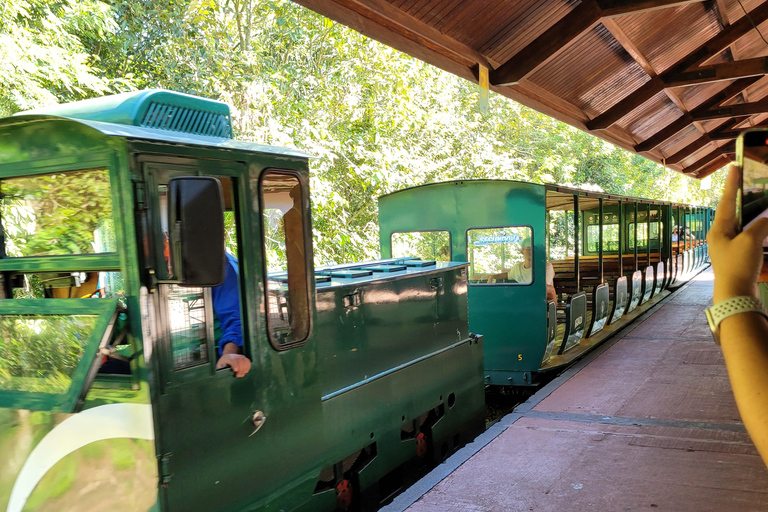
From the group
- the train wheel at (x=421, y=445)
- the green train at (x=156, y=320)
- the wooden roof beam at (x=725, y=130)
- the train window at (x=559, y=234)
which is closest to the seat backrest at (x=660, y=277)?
the train window at (x=559, y=234)

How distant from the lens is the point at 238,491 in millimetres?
3113

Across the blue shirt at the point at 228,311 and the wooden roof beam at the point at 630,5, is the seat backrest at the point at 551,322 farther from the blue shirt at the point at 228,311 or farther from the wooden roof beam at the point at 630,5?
the blue shirt at the point at 228,311

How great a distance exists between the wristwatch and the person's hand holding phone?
1cm

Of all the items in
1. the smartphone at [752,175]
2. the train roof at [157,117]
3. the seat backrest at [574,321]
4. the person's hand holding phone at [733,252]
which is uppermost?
the train roof at [157,117]

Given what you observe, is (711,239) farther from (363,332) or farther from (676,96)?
(676,96)

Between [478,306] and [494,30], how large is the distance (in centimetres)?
329

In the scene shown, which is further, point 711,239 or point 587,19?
point 587,19

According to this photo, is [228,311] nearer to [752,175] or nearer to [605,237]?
[752,175]

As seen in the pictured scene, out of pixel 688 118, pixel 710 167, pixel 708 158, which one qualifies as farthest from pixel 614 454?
pixel 710 167

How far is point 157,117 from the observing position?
10.0ft

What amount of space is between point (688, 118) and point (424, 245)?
8.34 m

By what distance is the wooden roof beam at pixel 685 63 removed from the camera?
897 centimetres

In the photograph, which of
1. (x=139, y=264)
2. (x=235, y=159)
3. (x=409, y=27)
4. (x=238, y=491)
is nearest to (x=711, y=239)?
(x=139, y=264)

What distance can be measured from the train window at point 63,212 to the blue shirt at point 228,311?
657 millimetres
